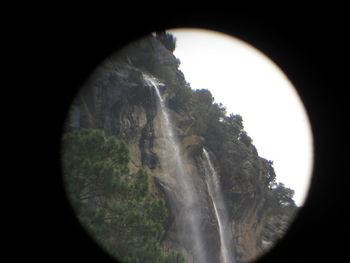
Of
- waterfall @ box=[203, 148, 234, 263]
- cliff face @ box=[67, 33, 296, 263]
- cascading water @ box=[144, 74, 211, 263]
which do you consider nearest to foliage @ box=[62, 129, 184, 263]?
cliff face @ box=[67, 33, 296, 263]

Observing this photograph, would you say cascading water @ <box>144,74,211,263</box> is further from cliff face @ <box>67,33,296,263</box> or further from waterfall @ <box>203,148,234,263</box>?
waterfall @ <box>203,148,234,263</box>

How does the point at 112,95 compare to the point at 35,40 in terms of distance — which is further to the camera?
the point at 112,95

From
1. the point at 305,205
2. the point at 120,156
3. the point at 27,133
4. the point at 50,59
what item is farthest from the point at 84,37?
the point at 120,156

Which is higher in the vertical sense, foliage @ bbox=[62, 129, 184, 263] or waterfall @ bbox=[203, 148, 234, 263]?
waterfall @ bbox=[203, 148, 234, 263]

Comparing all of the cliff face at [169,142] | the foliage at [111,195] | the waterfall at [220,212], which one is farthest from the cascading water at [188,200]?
→ the foliage at [111,195]

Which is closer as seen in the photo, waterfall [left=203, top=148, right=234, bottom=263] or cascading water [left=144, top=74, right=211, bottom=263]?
cascading water [left=144, top=74, right=211, bottom=263]

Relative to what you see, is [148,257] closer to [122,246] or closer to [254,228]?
[122,246]
